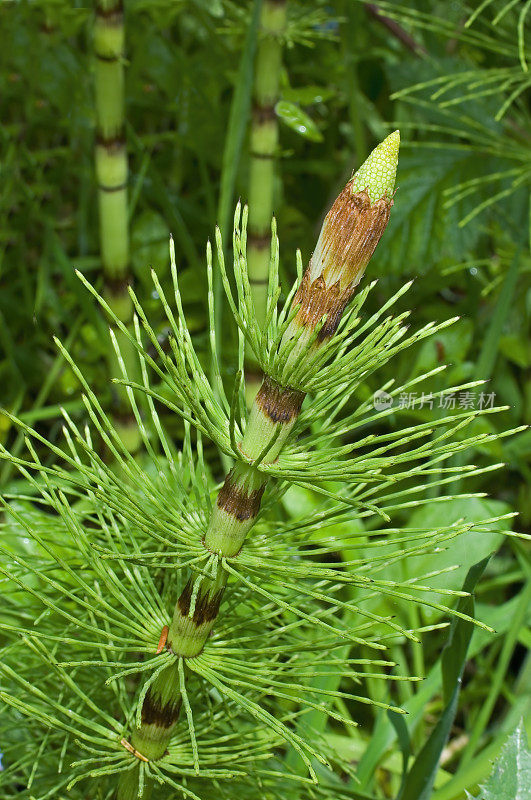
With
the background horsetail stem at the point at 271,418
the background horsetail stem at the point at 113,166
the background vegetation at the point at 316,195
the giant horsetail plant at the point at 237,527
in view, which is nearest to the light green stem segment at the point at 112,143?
the background horsetail stem at the point at 113,166

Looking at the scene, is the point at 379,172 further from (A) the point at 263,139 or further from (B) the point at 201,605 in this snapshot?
(A) the point at 263,139

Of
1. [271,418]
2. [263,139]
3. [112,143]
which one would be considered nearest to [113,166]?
[112,143]

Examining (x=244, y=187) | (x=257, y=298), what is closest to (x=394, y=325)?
(x=257, y=298)

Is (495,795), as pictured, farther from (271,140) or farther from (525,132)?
(525,132)

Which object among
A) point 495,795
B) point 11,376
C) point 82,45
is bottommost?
point 495,795

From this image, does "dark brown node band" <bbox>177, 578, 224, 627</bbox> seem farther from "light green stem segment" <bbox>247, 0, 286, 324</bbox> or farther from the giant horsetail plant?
"light green stem segment" <bbox>247, 0, 286, 324</bbox>

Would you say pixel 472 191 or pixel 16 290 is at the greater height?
pixel 472 191
